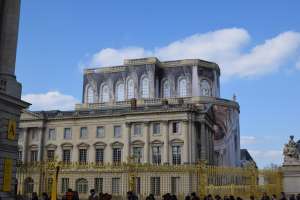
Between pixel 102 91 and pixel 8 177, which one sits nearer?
pixel 8 177

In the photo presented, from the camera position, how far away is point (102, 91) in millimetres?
89312

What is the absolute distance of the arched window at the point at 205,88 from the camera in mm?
83463

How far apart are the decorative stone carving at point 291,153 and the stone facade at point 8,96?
695 inches

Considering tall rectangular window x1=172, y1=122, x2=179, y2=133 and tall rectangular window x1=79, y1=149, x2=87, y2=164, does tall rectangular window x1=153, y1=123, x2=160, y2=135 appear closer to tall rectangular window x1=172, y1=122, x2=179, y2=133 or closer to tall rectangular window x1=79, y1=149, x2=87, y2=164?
tall rectangular window x1=172, y1=122, x2=179, y2=133

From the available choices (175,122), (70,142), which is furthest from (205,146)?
(70,142)

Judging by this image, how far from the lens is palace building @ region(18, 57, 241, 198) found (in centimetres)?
6644

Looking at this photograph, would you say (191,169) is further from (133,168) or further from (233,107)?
(233,107)

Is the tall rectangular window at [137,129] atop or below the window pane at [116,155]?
atop

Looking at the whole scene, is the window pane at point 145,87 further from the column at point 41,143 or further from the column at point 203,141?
the column at point 41,143

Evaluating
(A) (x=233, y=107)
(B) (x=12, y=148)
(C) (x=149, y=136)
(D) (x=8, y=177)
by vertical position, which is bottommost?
(D) (x=8, y=177)

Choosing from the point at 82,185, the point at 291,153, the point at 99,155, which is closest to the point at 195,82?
the point at 99,155

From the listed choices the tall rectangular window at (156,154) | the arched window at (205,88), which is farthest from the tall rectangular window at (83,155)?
the arched window at (205,88)

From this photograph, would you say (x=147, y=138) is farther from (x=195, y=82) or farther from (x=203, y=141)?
(x=195, y=82)

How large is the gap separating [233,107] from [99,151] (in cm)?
2682
